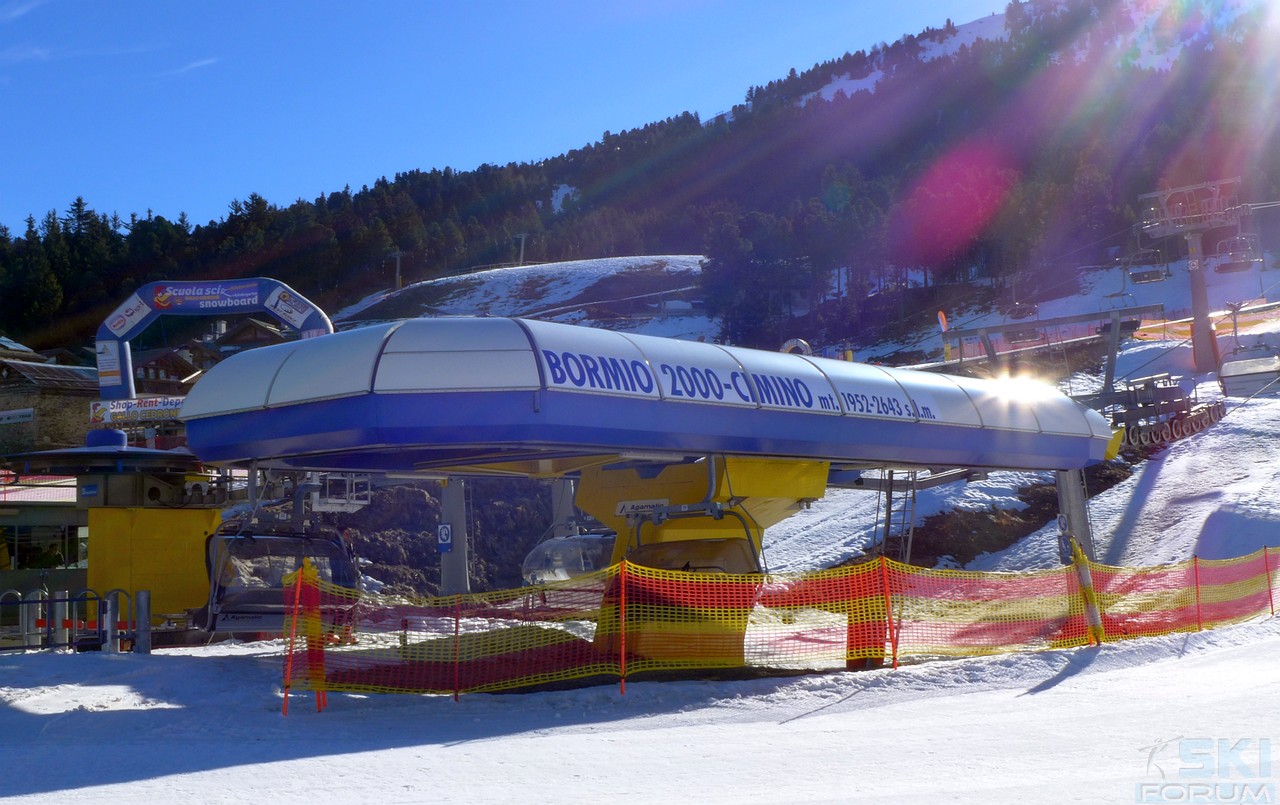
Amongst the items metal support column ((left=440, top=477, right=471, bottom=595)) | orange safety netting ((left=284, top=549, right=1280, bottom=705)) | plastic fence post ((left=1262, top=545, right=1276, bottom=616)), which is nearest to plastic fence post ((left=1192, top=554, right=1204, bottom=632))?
orange safety netting ((left=284, top=549, right=1280, bottom=705))

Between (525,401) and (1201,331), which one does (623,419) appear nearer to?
(525,401)

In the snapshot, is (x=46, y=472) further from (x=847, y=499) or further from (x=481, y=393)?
(x=847, y=499)

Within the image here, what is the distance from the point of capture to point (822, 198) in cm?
10656

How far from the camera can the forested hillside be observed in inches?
3039

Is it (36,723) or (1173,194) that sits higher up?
(1173,194)

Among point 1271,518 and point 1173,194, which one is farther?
point 1173,194

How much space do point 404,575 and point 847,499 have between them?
1274cm

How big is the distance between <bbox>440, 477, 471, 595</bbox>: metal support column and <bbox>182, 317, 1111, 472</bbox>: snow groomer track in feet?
26.5

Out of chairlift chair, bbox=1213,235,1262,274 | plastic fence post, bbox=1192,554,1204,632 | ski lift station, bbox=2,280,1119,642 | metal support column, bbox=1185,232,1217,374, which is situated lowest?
plastic fence post, bbox=1192,554,1204,632

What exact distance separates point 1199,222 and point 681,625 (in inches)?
1398

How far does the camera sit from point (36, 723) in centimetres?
975

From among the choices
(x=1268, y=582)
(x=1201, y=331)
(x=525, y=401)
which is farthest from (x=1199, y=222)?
(x=525, y=401)

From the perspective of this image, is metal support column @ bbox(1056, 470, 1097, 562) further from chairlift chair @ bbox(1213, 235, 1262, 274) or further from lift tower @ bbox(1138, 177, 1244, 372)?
chairlift chair @ bbox(1213, 235, 1262, 274)

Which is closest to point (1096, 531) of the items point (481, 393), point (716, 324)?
point (481, 393)
